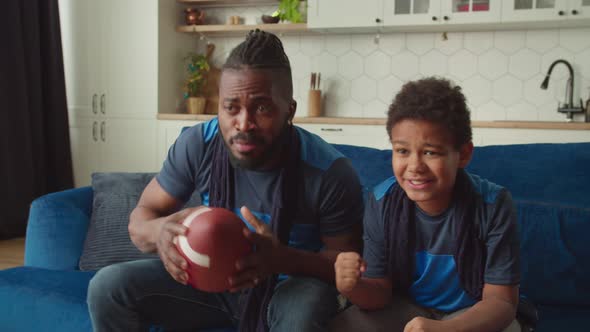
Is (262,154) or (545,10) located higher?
(545,10)

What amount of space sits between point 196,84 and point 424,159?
10.6ft

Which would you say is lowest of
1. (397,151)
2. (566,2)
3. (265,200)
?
(265,200)

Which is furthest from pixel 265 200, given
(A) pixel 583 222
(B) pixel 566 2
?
(B) pixel 566 2

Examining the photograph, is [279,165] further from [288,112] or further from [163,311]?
[163,311]

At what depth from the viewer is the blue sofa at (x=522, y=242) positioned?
1556 millimetres

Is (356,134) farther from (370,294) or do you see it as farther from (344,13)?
(370,294)

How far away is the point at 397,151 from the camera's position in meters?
1.29

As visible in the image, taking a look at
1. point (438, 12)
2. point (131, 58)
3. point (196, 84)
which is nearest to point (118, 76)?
point (131, 58)

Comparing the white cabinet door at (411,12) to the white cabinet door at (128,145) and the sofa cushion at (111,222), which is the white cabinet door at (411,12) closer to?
the white cabinet door at (128,145)

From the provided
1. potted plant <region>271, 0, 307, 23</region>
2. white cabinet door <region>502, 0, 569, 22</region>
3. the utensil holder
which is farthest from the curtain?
white cabinet door <region>502, 0, 569, 22</region>

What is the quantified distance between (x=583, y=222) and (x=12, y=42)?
386 cm

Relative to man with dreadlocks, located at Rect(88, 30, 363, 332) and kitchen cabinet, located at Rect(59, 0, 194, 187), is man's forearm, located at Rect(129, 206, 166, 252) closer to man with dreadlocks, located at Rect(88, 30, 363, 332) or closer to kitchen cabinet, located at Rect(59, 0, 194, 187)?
man with dreadlocks, located at Rect(88, 30, 363, 332)

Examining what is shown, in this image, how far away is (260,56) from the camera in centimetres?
131

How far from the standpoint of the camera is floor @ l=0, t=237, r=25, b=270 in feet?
11.2
